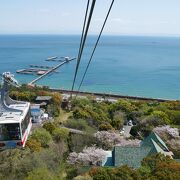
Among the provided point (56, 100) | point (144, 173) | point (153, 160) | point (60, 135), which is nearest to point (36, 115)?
point (56, 100)

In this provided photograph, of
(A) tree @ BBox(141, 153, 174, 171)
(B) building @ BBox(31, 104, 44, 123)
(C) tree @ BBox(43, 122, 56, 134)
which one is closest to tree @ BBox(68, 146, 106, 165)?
(A) tree @ BBox(141, 153, 174, 171)

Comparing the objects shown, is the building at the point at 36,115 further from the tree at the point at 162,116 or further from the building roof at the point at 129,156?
the building roof at the point at 129,156

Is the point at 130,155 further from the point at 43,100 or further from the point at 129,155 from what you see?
the point at 43,100

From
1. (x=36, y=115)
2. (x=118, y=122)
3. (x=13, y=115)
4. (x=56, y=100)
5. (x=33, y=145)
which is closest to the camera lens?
(x=13, y=115)

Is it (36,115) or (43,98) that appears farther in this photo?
(43,98)

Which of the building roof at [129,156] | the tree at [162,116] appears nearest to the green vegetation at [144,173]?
the building roof at [129,156]

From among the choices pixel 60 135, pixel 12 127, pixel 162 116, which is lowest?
pixel 60 135

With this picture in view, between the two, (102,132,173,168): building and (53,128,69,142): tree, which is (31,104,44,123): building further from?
(102,132,173,168): building

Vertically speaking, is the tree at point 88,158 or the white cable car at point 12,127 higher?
the white cable car at point 12,127

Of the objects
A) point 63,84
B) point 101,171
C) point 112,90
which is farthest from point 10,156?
point 63,84
